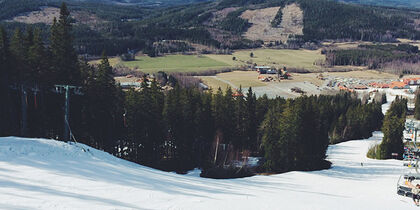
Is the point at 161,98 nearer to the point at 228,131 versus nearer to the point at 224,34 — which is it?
the point at 228,131

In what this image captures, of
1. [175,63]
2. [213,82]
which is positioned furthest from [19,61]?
[175,63]

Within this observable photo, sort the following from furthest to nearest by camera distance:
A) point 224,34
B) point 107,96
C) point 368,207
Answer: point 224,34 → point 107,96 → point 368,207

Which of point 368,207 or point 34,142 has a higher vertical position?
point 34,142

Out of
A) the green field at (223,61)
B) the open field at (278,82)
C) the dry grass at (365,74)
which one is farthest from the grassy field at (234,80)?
the dry grass at (365,74)

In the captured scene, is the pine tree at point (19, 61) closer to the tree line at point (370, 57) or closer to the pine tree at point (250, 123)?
the pine tree at point (250, 123)

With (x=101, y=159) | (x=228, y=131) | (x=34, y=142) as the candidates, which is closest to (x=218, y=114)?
(x=228, y=131)

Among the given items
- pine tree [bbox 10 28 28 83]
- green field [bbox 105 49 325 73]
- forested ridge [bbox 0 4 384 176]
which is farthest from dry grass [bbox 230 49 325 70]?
pine tree [bbox 10 28 28 83]

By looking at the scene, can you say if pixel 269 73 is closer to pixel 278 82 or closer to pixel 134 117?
pixel 278 82

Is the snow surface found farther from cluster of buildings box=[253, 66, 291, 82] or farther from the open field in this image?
cluster of buildings box=[253, 66, 291, 82]

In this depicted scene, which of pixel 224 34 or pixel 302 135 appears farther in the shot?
pixel 224 34
